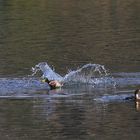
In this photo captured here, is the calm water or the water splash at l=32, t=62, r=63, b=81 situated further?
the water splash at l=32, t=62, r=63, b=81

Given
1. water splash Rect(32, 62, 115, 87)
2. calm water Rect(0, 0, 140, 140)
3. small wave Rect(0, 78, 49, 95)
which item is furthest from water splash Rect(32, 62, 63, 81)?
calm water Rect(0, 0, 140, 140)

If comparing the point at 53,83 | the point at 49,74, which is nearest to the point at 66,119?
the point at 53,83

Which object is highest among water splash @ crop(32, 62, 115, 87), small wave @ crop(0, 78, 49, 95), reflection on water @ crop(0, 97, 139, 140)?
water splash @ crop(32, 62, 115, 87)

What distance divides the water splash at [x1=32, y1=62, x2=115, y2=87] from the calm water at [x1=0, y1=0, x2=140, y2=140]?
0.18m

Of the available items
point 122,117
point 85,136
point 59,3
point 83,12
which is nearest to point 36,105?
point 122,117

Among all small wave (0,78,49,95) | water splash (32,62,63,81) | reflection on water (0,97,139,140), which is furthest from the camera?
water splash (32,62,63,81)

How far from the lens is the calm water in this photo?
20.2 meters

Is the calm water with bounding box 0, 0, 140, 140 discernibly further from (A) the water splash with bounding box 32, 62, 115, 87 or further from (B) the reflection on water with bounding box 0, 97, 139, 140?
(A) the water splash with bounding box 32, 62, 115, 87

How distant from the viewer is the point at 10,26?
50.8 meters

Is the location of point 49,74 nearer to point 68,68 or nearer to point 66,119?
point 68,68

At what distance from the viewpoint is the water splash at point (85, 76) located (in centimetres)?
2728

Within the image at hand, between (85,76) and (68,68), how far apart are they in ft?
7.34

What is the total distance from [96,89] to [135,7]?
1579 inches

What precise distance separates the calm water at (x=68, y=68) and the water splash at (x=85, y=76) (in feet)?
0.60
